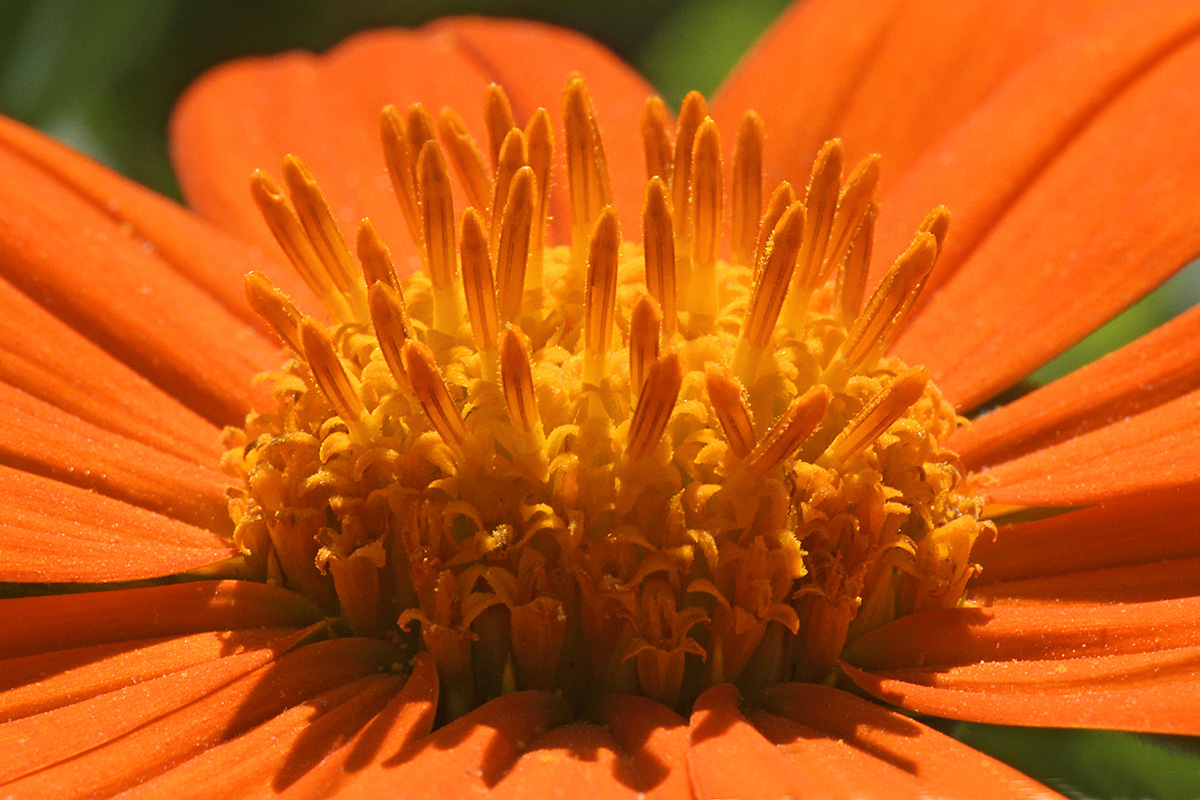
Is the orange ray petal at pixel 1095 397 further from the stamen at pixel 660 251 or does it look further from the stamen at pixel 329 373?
the stamen at pixel 329 373

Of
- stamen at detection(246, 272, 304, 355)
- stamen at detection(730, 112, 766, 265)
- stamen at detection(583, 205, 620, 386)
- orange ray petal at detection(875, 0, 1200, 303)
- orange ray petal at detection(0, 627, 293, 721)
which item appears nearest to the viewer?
orange ray petal at detection(0, 627, 293, 721)

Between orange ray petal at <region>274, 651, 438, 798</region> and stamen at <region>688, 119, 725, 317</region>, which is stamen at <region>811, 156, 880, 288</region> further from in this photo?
orange ray petal at <region>274, 651, 438, 798</region>

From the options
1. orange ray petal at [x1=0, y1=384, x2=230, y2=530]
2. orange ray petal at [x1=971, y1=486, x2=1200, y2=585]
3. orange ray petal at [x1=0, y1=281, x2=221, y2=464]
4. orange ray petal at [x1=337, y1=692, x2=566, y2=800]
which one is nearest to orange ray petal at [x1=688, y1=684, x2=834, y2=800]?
orange ray petal at [x1=337, y1=692, x2=566, y2=800]

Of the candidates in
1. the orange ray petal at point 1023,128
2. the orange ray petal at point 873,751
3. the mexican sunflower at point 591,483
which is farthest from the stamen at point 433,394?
the orange ray petal at point 1023,128

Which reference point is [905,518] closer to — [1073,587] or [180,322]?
[1073,587]

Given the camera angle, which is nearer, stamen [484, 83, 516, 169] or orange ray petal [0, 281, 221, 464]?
orange ray petal [0, 281, 221, 464]

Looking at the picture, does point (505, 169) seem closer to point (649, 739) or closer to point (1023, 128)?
point (649, 739)
